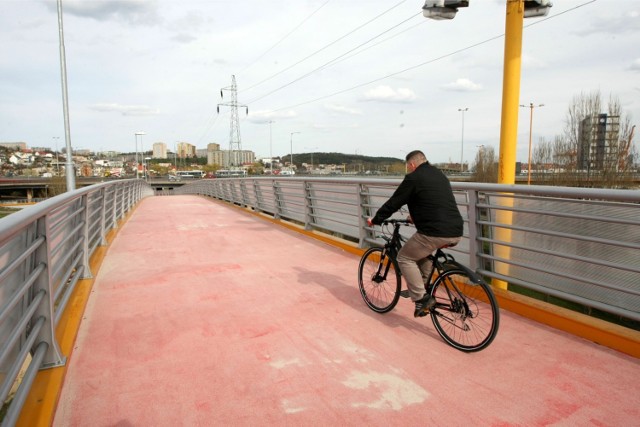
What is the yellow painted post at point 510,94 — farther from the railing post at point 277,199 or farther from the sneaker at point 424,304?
the railing post at point 277,199

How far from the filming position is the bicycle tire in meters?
3.44

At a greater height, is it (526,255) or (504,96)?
(504,96)

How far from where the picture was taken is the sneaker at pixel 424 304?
382 centimetres

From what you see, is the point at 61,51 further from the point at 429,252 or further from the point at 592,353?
the point at 592,353

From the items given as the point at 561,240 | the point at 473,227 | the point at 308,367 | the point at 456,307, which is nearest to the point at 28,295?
the point at 308,367

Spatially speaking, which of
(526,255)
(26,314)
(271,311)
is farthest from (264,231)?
(26,314)

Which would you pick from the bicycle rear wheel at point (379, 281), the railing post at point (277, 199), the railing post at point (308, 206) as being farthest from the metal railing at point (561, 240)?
the railing post at point (277, 199)

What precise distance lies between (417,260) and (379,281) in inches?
30.6

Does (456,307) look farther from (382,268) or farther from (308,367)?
(308,367)

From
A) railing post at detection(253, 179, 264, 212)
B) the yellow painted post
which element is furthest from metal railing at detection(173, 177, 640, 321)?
railing post at detection(253, 179, 264, 212)

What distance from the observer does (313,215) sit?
9500 millimetres

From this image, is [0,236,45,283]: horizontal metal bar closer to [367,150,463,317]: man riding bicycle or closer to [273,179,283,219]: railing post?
[367,150,463,317]: man riding bicycle

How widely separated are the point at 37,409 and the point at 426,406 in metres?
2.39

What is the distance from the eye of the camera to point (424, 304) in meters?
3.86
